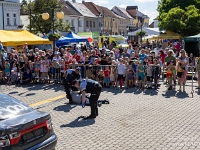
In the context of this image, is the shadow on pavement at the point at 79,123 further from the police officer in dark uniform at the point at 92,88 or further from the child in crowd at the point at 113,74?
the child in crowd at the point at 113,74

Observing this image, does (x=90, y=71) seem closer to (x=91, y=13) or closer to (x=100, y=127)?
(x=100, y=127)

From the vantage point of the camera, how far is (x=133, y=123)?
853 cm

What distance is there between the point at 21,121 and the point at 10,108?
62 cm

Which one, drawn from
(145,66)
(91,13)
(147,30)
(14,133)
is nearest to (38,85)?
(145,66)

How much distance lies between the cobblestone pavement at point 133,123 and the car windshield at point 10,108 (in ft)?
Answer: 5.33

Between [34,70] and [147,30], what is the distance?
25.5 meters

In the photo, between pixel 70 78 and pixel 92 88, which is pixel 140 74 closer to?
pixel 70 78

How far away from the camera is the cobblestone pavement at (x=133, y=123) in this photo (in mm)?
6914

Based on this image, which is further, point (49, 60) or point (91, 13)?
point (91, 13)

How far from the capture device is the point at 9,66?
16.0 m

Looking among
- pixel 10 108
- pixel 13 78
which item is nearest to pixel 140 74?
pixel 13 78

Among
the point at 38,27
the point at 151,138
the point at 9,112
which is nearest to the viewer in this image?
the point at 9,112

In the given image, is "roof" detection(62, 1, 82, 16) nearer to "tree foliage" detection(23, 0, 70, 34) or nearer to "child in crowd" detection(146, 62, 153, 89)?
"tree foliage" detection(23, 0, 70, 34)

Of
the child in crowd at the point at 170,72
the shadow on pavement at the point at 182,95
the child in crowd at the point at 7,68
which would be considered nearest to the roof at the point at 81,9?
the child in crowd at the point at 7,68
